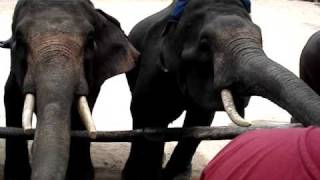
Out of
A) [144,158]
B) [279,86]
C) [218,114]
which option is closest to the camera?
[279,86]

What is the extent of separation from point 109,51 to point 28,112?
2.73 feet

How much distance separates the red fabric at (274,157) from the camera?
1.08 meters

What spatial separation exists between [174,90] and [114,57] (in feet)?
1.36

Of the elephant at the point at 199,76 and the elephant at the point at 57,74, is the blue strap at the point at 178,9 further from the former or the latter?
the elephant at the point at 57,74

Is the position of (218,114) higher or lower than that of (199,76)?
lower

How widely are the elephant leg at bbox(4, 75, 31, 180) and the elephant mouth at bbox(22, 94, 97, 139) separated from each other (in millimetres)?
852

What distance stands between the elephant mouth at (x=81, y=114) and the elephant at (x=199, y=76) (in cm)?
57

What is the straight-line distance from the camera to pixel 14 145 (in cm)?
350

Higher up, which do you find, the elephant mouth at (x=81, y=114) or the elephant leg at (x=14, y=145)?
the elephant mouth at (x=81, y=114)

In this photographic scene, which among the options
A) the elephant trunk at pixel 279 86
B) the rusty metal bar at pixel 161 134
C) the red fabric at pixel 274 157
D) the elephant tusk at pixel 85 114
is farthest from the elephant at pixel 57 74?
the red fabric at pixel 274 157

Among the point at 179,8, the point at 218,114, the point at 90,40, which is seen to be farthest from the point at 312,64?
the point at 218,114

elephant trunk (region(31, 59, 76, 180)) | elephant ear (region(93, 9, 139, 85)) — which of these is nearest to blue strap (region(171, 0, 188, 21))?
elephant ear (region(93, 9, 139, 85))

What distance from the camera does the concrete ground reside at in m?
4.46

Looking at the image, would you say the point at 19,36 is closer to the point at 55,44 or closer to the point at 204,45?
the point at 55,44
